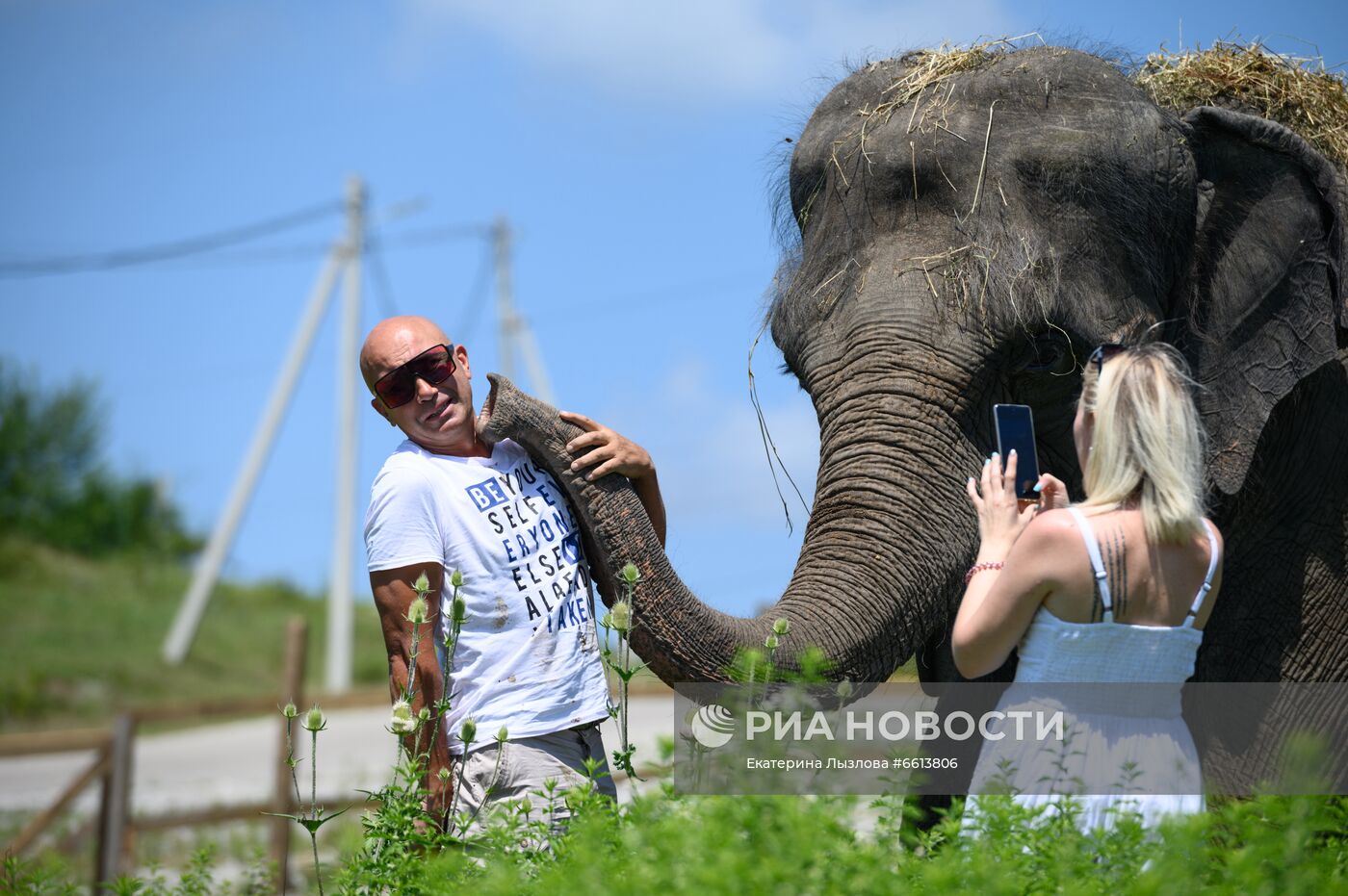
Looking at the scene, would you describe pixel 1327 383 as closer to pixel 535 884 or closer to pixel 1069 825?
pixel 1069 825

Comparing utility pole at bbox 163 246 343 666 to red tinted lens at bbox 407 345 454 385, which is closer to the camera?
red tinted lens at bbox 407 345 454 385

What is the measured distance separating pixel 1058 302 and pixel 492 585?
7.09 feet

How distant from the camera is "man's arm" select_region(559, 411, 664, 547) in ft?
14.8

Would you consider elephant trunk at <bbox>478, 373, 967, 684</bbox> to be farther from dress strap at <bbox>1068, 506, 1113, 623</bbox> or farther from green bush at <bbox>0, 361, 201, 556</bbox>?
green bush at <bbox>0, 361, 201, 556</bbox>

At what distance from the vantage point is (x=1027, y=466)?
4172 millimetres

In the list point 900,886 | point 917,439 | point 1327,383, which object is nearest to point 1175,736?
point 900,886

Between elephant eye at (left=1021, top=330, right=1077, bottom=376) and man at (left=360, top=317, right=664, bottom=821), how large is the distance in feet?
4.71

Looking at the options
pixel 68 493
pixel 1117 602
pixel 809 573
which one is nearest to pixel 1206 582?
pixel 1117 602

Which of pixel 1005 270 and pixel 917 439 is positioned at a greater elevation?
pixel 1005 270

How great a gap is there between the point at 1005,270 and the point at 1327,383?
132 cm

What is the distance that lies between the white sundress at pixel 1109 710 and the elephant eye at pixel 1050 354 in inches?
64.1

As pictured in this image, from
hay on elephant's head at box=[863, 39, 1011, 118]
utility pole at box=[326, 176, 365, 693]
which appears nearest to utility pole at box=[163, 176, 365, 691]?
utility pole at box=[326, 176, 365, 693]

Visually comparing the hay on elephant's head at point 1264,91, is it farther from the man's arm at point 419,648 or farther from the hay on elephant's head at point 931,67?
the man's arm at point 419,648

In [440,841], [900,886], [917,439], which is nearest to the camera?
[900,886]
